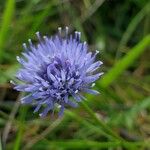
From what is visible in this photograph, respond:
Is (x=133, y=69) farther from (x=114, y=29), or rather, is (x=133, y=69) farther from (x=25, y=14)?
(x=25, y=14)

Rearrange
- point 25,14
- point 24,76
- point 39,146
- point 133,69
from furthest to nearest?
point 133,69, point 25,14, point 39,146, point 24,76

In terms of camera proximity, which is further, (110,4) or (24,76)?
(110,4)

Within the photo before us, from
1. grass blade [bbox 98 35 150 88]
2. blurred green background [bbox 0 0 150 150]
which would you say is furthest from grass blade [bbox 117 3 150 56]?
grass blade [bbox 98 35 150 88]

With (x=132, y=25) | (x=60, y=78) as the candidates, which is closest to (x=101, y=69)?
(x=132, y=25)

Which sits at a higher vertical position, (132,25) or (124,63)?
(132,25)

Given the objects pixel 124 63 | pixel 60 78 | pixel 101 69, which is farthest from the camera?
pixel 101 69

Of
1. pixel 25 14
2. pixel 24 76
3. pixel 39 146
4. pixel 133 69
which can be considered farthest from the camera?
pixel 133 69

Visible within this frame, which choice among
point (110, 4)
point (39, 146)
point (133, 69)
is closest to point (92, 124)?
point (39, 146)

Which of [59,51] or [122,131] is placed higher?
[59,51]

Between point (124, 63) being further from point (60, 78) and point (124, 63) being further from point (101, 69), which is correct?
point (60, 78)
